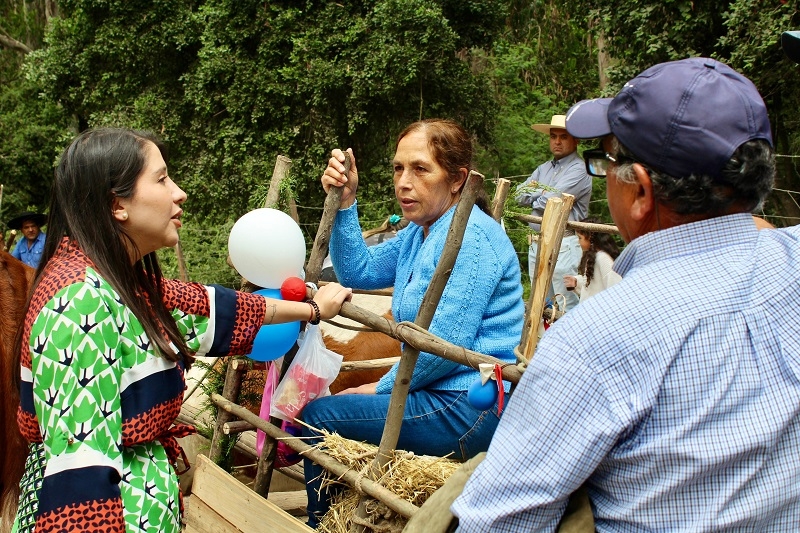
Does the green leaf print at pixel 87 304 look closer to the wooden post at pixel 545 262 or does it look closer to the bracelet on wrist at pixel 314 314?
the bracelet on wrist at pixel 314 314

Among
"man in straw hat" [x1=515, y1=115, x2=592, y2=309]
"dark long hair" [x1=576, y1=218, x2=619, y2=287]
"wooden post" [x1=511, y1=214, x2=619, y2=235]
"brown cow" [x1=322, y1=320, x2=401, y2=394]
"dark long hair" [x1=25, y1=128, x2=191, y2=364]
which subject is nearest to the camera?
"dark long hair" [x1=25, y1=128, x2=191, y2=364]

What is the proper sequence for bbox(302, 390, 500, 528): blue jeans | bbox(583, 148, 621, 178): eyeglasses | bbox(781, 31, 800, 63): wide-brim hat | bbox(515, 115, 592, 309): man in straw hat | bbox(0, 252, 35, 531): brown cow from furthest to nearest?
bbox(515, 115, 592, 309): man in straw hat → bbox(0, 252, 35, 531): brown cow → bbox(302, 390, 500, 528): blue jeans → bbox(781, 31, 800, 63): wide-brim hat → bbox(583, 148, 621, 178): eyeglasses

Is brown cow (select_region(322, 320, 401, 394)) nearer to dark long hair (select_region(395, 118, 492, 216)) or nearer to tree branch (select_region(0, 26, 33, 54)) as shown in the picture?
dark long hair (select_region(395, 118, 492, 216))

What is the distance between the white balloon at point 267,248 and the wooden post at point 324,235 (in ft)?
0.38

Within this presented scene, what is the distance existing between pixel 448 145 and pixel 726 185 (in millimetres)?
1785

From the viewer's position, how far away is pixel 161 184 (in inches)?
89.0

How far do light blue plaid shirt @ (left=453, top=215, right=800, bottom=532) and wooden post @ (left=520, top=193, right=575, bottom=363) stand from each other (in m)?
1.97

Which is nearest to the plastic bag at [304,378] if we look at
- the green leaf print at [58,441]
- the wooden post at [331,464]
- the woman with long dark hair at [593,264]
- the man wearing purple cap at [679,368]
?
Result: the wooden post at [331,464]

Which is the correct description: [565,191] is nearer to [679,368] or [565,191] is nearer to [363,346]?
[363,346]

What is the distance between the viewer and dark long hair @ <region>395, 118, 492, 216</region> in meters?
3.11

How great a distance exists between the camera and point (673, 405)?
4.46ft

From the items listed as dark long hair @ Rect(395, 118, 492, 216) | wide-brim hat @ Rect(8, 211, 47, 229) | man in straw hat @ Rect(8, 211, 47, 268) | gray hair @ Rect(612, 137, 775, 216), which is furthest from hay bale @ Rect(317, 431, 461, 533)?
wide-brim hat @ Rect(8, 211, 47, 229)

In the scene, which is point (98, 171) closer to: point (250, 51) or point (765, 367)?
point (765, 367)

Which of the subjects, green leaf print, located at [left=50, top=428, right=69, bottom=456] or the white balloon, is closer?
green leaf print, located at [left=50, top=428, right=69, bottom=456]
